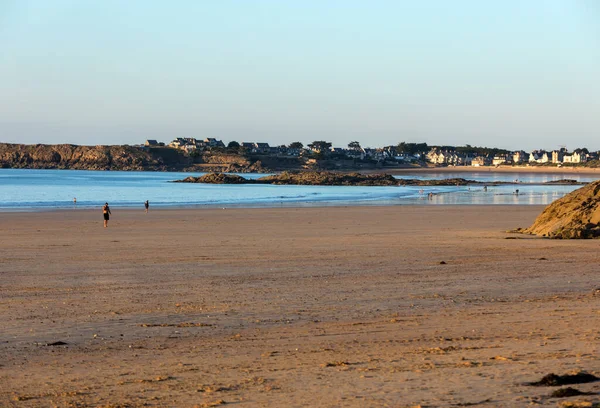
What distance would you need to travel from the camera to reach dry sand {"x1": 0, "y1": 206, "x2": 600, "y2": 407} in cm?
612

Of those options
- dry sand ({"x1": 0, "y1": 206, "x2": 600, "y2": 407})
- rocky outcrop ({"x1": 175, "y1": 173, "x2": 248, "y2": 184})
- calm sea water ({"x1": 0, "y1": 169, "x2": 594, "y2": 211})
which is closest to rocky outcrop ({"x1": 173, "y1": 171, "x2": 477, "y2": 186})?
rocky outcrop ({"x1": 175, "y1": 173, "x2": 248, "y2": 184})

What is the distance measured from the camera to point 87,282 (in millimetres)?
12578

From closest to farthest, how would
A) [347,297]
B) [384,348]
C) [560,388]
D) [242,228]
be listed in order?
1. [560,388]
2. [384,348]
3. [347,297]
4. [242,228]

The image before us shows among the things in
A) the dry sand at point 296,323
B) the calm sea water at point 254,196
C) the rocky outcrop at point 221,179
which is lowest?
the calm sea water at point 254,196

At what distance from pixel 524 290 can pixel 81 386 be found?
7512 mm

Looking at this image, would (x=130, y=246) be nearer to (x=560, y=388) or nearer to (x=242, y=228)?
(x=242, y=228)

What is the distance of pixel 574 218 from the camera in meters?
20.9

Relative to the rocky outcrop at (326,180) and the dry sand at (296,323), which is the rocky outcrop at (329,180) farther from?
the dry sand at (296,323)

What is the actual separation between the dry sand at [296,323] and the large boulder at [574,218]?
4.21 feet

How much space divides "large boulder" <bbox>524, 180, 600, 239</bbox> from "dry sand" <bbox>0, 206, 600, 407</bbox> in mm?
1283

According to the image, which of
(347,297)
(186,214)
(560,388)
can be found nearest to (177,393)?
(560,388)

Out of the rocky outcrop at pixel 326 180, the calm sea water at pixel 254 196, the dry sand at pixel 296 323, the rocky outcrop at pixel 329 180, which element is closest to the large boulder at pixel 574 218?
the dry sand at pixel 296 323

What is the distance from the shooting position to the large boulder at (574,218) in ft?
65.8

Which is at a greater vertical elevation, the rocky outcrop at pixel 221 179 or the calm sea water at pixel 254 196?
the rocky outcrop at pixel 221 179
